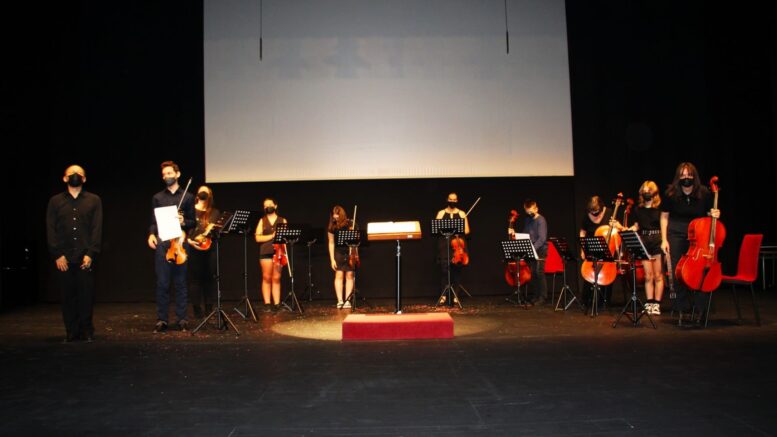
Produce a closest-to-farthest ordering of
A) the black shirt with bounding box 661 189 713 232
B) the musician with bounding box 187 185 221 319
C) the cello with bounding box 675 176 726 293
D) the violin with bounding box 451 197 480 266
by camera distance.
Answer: the cello with bounding box 675 176 726 293
the black shirt with bounding box 661 189 713 232
the musician with bounding box 187 185 221 319
the violin with bounding box 451 197 480 266

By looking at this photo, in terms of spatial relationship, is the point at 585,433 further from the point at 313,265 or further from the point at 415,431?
the point at 313,265

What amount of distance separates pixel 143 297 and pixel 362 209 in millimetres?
3547

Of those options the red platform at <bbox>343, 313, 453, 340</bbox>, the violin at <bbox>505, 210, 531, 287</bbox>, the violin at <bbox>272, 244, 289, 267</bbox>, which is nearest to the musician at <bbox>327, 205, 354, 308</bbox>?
the violin at <bbox>272, 244, 289, 267</bbox>

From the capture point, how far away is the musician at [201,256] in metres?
6.69

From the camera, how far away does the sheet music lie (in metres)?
5.68

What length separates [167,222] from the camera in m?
5.70

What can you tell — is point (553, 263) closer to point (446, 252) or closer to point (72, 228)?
point (446, 252)

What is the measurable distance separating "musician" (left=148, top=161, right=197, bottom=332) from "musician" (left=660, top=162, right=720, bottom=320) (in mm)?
4510

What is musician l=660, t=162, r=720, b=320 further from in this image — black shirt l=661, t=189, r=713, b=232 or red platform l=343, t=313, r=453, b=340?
red platform l=343, t=313, r=453, b=340

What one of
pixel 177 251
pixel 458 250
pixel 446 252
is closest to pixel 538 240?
pixel 458 250

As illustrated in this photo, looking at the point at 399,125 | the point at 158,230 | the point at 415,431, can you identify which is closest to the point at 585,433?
the point at 415,431

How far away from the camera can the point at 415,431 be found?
107 inches

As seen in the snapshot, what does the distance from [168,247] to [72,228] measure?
2.76 ft

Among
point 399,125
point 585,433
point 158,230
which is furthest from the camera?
point 399,125
